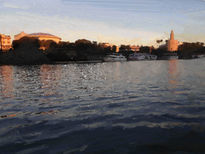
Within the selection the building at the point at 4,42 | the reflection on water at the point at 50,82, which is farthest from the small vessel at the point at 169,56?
the reflection on water at the point at 50,82

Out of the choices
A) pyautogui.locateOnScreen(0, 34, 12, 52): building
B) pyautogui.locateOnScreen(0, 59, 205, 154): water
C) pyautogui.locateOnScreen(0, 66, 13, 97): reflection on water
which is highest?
pyautogui.locateOnScreen(0, 34, 12, 52): building

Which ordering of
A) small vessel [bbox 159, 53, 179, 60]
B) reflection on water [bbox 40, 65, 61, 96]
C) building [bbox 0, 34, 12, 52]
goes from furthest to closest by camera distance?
1. small vessel [bbox 159, 53, 179, 60]
2. building [bbox 0, 34, 12, 52]
3. reflection on water [bbox 40, 65, 61, 96]

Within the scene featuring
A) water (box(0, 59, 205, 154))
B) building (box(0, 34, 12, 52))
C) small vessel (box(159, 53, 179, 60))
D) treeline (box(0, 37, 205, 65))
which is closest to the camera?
water (box(0, 59, 205, 154))

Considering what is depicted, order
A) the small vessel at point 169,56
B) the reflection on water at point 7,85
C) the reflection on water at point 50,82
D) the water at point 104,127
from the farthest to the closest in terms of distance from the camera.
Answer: the small vessel at point 169,56, the reflection on water at point 50,82, the reflection on water at point 7,85, the water at point 104,127

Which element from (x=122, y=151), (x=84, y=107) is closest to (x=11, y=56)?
(x=84, y=107)

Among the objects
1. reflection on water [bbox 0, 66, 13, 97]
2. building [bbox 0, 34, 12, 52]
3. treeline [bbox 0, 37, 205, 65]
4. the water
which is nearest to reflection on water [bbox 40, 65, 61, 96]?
reflection on water [bbox 0, 66, 13, 97]

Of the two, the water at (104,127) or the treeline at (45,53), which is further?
the treeline at (45,53)

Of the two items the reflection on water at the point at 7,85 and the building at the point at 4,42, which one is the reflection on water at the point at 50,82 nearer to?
the reflection on water at the point at 7,85

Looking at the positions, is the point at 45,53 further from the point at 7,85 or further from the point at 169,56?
the point at 169,56

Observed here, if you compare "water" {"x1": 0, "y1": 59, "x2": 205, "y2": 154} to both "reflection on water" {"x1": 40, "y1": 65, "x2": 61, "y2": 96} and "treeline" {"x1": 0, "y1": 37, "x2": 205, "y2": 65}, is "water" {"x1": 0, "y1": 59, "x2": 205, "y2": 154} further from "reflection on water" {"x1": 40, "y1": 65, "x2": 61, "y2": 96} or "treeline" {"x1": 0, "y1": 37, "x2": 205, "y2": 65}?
"treeline" {"x1": 0, "y1": 37, "x2": 205, "y2": 65}

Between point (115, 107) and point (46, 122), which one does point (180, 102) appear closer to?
point (115, 107)

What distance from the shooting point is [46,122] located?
8609 mm

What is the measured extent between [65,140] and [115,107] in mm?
4917

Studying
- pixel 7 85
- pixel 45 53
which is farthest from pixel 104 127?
pixel 45 53
